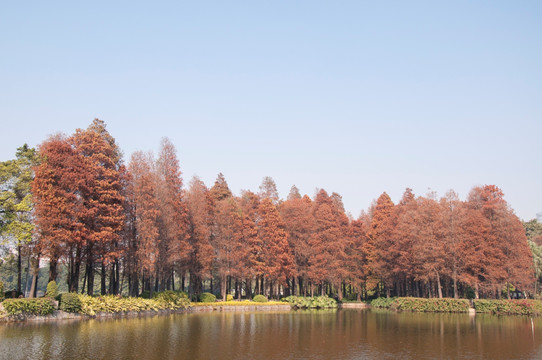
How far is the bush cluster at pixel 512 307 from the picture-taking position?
4710cm

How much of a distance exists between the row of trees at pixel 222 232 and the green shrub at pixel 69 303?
390 centimetres

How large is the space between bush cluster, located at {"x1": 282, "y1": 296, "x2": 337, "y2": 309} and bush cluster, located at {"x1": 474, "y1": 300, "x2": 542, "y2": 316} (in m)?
20.0

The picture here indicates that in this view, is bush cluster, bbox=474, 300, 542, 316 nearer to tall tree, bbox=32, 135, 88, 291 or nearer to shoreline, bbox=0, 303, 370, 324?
shoreline, bbox=0, 303, 370, 324

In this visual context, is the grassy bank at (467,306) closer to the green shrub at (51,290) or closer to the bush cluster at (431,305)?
the bush cluster at (431,305)

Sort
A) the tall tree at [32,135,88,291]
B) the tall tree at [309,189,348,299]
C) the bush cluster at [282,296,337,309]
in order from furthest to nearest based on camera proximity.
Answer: the tall tree at [309,189,348,299] < the bush cluster at [282,296,337,309] < the tall tree at [32,135,88,291]

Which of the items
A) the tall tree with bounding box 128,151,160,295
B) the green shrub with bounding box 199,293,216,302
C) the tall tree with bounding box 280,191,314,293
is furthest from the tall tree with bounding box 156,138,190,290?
the tall tree with bounding box 280,191,314,293

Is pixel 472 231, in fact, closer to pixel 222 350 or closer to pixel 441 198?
pixel 441 198

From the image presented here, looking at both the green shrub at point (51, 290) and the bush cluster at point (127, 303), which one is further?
A: the bush cluster at point (127, 303)

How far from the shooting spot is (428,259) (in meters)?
54.2

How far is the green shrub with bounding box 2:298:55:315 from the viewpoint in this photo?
32.0 metres

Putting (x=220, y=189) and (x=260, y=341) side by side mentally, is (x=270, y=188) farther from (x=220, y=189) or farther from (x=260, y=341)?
(x=260, y=341)

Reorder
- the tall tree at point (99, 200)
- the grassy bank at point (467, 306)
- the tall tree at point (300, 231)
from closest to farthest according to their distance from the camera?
the tall tree at point (99, 200), the grassy bank at point (467, 306), the tall tree at point (300, 231)

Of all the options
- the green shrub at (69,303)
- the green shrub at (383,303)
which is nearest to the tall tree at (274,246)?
the green shrub at (383,303)

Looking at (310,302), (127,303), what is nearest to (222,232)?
(310,302)
